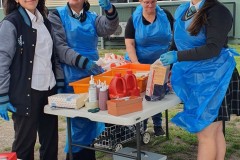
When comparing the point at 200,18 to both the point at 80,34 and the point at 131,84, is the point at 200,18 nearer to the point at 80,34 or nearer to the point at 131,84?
the point at 131,84

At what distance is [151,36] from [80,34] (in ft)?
3.04

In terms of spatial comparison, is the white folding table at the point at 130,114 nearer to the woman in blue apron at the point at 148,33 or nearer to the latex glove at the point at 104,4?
the latex glove at the point at 104,4

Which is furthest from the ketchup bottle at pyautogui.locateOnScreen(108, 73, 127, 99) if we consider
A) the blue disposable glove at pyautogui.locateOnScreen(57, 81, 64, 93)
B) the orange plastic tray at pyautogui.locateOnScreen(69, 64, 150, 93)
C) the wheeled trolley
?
the wheeled trolley

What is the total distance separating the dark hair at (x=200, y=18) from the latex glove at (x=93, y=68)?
2.94ft

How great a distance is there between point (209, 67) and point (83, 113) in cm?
93

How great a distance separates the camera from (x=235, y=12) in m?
Answer: 12.9

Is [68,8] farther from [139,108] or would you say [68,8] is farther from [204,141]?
[204,141]

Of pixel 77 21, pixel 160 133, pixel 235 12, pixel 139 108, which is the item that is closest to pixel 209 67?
pixel 139 108

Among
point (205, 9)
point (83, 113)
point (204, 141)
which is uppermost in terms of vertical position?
point (205, 9)

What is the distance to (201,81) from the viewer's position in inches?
111

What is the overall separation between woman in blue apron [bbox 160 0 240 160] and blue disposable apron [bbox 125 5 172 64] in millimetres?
987

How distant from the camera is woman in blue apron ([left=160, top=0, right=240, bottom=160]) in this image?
2678mm

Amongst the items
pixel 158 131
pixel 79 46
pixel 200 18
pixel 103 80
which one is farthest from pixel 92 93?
pixel 158 131

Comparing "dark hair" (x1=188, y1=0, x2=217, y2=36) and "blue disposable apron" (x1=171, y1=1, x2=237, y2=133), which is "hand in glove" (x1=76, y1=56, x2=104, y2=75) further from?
"dark hair" (x1=188, y1=0, x2=217, y2=36)
